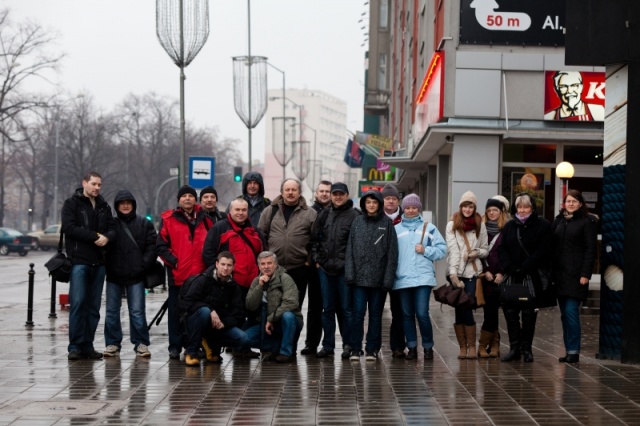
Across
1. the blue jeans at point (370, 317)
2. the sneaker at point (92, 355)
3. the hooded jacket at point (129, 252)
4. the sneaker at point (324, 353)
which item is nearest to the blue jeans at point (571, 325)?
the blue jeans at point (370, 317)

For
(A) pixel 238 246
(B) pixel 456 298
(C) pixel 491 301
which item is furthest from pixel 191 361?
(C) pixel 491 301

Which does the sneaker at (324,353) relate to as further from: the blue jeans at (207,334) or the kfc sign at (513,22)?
the kfc sign at (513,22)

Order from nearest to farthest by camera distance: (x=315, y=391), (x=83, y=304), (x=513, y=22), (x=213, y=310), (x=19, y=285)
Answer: (x=315, y=391), (x=213, y=310), (x=83, y=304), (x=513, y=22), (x=19, y=285)

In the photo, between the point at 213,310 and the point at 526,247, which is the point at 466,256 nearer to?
the point at 526,247

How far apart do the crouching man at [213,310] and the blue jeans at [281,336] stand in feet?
0.66

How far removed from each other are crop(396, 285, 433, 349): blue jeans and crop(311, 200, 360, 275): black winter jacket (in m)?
0.75

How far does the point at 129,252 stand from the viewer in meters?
12.3

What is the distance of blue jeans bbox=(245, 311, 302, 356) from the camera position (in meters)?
11.7

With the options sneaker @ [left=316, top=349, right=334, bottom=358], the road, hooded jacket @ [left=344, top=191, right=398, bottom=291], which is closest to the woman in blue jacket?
hooded jacket @ [left=344, top=191, right=398, bottom=291]

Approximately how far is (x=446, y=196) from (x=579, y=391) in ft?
53.7

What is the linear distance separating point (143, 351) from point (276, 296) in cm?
163

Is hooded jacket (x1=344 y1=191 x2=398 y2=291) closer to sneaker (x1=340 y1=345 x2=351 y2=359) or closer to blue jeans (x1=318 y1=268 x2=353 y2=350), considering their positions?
blue jeans (x1=318 y1=268 x2=353 y2=350)

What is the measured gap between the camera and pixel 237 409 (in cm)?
874

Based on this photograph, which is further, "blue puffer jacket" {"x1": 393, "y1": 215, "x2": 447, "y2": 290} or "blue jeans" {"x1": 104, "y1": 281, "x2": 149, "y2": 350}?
"blue jeans" {"x1": 104, "y1": 281, "x2": 149, "y2": 350}
